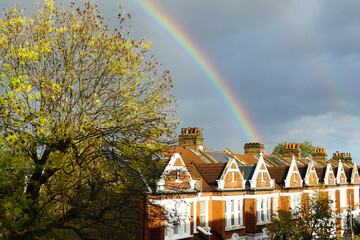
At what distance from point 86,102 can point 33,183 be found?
3.96 m

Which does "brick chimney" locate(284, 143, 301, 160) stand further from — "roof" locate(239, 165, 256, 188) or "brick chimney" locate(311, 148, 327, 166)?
"roof" locate(239, 165, 256, 188)

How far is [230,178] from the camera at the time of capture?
33.2 meters

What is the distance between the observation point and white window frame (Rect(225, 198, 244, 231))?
3241 cm

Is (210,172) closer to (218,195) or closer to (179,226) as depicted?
(218,195)

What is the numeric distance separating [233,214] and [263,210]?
5.11 metres

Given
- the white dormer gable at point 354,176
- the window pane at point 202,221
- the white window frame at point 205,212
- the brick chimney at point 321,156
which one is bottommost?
the window pane at point 202,221

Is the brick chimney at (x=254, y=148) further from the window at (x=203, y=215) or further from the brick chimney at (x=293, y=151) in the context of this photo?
the window at (x=203, y=215)

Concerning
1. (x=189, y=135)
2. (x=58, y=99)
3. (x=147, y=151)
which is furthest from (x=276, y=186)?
(x=58, y=99)

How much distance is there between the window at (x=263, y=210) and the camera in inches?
1417

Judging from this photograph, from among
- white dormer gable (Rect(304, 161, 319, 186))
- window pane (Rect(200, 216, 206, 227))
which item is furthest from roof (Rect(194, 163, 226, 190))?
white dormer gable (Rect(304, 161, 319, 186))

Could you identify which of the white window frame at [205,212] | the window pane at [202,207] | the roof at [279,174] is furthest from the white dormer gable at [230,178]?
the roof at [279,174]

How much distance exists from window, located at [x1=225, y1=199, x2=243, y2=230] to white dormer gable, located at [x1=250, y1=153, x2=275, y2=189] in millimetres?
2307

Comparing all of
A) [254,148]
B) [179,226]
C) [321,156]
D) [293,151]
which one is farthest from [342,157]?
[179,226]

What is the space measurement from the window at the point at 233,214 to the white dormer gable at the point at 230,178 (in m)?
1.34
